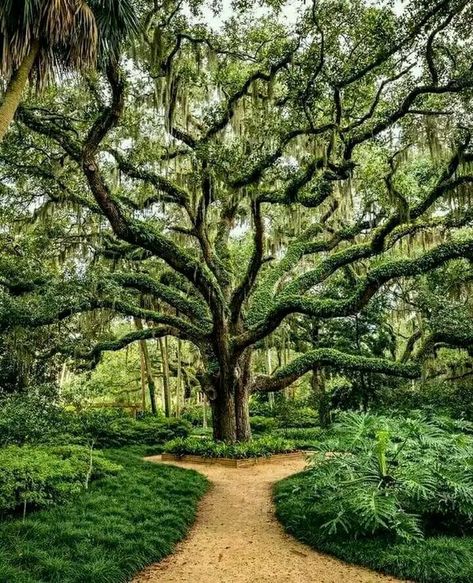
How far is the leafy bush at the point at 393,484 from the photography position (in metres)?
4.80

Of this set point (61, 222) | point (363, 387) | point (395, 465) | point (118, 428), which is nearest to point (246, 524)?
point (395, 465)

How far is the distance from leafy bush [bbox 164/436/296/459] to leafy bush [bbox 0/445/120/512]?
3101 millimetres

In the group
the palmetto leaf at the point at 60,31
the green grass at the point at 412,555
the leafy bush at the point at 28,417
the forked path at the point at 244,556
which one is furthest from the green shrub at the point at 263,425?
the palmetto leaf at the point at 60,31

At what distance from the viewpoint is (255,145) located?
9.45 metres

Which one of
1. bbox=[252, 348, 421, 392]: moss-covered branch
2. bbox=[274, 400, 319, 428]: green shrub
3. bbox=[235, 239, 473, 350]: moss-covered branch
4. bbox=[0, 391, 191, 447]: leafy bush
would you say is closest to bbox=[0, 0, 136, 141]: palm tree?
bbox=[0, 391, 191, 447]: leafy bush

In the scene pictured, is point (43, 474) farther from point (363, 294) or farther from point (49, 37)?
point (363, 294)

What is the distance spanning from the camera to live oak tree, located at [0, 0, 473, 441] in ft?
26.4

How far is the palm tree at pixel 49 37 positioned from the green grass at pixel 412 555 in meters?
5.49

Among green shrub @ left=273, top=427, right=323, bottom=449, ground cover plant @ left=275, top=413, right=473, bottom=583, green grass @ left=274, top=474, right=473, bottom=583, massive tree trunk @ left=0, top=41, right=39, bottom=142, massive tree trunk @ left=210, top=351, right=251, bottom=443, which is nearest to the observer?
green grass @ left=274, top=474, right=473, bottom=583

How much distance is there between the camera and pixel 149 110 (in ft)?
31.2

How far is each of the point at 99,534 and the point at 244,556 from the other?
5.09ft

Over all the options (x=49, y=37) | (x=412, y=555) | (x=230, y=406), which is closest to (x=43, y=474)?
(x=412, y=555)

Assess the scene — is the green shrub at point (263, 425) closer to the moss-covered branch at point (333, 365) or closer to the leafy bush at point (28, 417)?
the moss-covered branch at point (333, 365)

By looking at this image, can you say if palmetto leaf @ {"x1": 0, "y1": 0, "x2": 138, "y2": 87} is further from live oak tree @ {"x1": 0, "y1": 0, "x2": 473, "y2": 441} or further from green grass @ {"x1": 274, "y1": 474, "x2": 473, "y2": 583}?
green grass @ {"x1": 274, "y1": 474, "x2": 473, "y2": 583}
